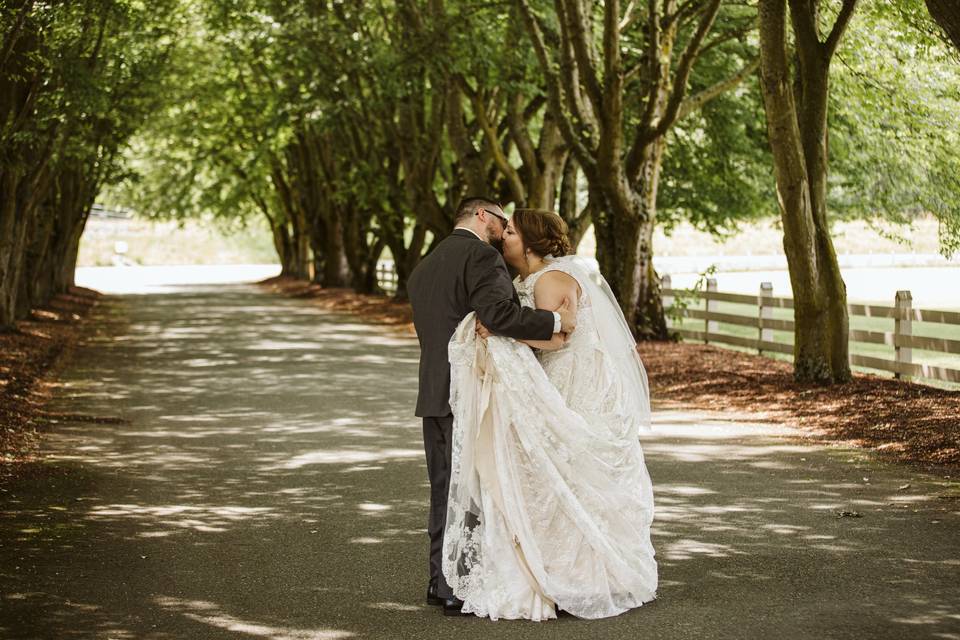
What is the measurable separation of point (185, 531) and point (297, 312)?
26.8 m

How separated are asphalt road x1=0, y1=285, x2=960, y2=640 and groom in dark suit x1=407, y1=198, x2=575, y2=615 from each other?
531 mm

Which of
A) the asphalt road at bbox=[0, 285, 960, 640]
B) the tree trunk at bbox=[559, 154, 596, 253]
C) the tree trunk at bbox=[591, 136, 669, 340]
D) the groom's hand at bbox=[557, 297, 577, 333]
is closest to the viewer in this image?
the asphalt road at bbox=[0, 285, 960, 640]

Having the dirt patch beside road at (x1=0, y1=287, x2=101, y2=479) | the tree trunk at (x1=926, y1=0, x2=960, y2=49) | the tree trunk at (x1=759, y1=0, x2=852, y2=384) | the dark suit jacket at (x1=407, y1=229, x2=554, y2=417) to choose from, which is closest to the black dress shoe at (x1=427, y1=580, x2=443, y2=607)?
the dark suit jacket at (x1=407, y1=229, x2=554, y2=417)

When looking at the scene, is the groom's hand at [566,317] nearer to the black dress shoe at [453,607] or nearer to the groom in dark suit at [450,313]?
the groom in dark suit at [450,313]

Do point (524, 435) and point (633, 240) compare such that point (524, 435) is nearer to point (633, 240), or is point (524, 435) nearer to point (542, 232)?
point (542, 232)

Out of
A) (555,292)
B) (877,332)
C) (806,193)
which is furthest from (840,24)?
(555,292)

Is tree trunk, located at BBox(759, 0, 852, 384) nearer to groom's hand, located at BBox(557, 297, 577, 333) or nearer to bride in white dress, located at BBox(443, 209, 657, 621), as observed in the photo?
bride in white dress, located at BBox(443, 209, 657, 621)

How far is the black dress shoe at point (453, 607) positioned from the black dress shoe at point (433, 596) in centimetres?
13

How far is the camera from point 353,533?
7.79 meters

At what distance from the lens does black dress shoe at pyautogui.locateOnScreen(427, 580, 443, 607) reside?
20.4 ft

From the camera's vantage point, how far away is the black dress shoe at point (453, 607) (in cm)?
604

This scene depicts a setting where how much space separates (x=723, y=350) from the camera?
2111 cm

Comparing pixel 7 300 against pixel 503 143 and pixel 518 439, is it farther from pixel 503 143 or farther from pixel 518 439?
pixel 518 439

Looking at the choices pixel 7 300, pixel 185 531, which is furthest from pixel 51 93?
pixel 185 531
